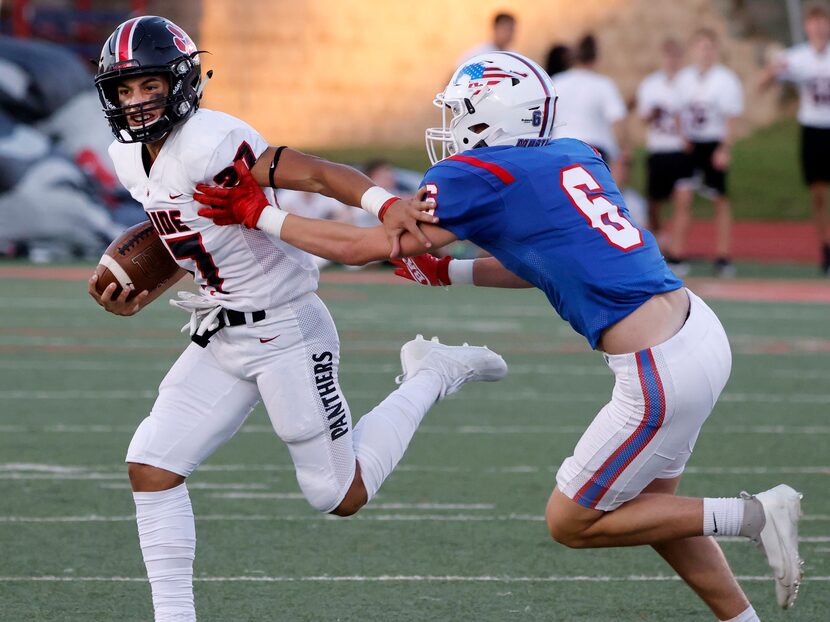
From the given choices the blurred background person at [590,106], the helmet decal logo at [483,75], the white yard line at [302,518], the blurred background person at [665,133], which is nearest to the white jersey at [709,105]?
the blurred background person at [665,133]

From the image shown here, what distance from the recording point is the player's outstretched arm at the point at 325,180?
155 inches

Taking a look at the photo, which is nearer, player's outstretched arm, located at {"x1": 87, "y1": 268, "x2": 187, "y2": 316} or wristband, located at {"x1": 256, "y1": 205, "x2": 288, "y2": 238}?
wristband, located at {"x1": 256, "y1": 205, "x2": 288, "y2": 238}

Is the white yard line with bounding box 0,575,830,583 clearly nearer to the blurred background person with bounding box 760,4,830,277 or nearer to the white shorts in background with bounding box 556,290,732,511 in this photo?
the white shorts in background with bounding box 556,290,732,511

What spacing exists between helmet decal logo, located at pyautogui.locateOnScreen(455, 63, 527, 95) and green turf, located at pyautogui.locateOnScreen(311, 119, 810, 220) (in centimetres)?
1555

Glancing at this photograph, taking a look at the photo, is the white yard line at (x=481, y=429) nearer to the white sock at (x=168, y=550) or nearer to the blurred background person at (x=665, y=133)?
the white sock at (x=168, y=550)

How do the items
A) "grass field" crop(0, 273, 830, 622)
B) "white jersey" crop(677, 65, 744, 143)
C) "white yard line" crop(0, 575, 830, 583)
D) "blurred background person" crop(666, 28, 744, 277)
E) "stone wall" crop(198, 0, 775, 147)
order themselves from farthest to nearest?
"stone wall" crop(198, 0, 775, 147) → "white jersey" crop(677, 65, 744, 143) → "blurred background person" crop(666, 28, 744, 277) → "white yard line" crop(0, 575, 830, 583) → "grass field" crop(0, 273, 830, 622)

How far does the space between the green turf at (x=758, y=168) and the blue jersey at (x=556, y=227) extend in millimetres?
15682

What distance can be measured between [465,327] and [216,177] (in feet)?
19.8

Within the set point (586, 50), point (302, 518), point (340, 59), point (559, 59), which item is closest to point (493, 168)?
point (302, 518)

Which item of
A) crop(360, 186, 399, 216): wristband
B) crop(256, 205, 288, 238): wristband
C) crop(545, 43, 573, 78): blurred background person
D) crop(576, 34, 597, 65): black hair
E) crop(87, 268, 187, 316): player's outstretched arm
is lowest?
crop(545, 43, 573, 78): blurred background person

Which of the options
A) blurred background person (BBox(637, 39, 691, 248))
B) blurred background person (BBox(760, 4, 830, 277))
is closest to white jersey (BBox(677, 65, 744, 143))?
blurred background person (BBox(637, 39, 691, 248))

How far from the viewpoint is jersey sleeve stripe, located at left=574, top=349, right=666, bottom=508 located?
374cm

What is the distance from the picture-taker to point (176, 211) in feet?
13.1

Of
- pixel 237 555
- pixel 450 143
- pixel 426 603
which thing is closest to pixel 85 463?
pixel 237 555
